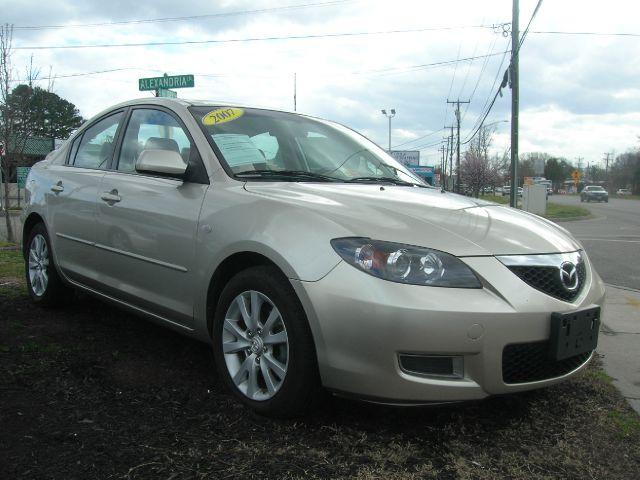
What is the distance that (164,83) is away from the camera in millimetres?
13523

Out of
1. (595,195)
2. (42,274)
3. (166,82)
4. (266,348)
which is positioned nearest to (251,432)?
(266,348)

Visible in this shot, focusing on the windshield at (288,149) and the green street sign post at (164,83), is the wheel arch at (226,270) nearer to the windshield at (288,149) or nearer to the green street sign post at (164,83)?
the windshield at (288,149)

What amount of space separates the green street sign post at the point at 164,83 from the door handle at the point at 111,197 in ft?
31.4

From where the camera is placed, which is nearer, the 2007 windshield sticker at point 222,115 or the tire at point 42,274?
the 2007 windshield sticker at point 222,115

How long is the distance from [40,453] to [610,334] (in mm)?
4459

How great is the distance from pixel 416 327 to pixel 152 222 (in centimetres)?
184

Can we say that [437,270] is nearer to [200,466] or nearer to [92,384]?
[200,466]

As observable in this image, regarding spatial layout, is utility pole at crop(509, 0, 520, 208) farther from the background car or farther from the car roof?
the background car

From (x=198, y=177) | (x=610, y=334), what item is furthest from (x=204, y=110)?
(x=610, y=334)

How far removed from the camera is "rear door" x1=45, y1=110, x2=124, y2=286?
4152 mm

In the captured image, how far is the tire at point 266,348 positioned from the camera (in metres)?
2.62

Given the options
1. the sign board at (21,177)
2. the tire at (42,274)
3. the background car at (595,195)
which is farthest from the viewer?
the background car at (595,195)

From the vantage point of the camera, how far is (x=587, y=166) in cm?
12262

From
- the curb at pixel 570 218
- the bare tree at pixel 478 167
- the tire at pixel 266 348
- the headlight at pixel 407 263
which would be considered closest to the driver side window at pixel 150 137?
the tire at pixel 266 348
